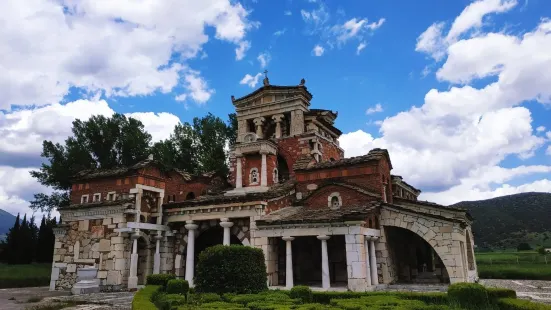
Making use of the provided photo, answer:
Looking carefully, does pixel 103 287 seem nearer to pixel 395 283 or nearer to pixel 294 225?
pixel 294 225

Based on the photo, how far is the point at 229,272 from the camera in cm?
1442

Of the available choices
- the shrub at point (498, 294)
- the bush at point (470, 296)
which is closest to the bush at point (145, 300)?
the bush at point (470, 296)

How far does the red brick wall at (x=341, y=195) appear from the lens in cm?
2256

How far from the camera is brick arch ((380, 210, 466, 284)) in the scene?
1897cm

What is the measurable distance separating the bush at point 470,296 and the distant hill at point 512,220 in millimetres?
55392

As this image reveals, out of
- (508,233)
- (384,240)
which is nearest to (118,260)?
(384,240)

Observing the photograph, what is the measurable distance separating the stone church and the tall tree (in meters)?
13.5

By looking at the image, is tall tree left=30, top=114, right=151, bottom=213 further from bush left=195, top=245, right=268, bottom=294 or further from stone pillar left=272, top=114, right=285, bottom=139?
bush left=195, top=245, right=268, bottom=294

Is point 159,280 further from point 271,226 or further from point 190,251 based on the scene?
point 190,251

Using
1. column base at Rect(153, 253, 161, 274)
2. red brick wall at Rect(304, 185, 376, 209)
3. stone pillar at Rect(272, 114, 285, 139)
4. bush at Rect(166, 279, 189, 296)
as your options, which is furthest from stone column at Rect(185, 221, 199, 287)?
stone pillar at Rect(272, 114, 285, 139)

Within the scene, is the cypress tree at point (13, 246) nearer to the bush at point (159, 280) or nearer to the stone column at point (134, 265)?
the stone column at point (134, 265)

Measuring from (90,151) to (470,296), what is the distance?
38.8 meters

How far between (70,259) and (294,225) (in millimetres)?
14922

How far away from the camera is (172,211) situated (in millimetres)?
25453
